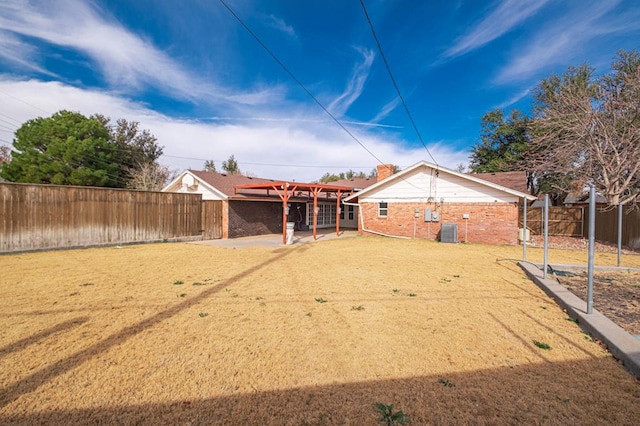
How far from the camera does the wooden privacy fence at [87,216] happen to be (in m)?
9.79

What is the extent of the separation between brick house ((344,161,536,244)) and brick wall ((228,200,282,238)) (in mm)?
5136

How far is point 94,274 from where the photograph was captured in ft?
23.2

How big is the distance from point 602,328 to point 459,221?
38.0 feet

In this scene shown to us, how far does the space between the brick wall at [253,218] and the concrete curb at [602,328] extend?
13310 mm

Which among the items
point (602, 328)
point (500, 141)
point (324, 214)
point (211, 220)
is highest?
point (500, 141)

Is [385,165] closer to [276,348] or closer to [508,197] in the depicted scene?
[508,197]

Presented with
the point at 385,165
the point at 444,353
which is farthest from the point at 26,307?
the point at 385,165

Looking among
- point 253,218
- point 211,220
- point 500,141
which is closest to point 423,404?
point 211,220

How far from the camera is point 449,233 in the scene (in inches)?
569

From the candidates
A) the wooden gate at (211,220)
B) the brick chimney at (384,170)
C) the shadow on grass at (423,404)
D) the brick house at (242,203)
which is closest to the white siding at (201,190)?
the brick house at (242,203)

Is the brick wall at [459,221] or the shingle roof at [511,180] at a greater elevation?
the shingle roof at [511,180]

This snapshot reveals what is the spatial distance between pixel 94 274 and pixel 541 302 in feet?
30.9

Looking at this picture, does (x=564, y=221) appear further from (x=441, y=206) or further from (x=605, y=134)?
(x=441, y=206)

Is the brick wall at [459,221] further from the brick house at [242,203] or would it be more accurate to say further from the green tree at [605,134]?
the brick house at [242,203]
